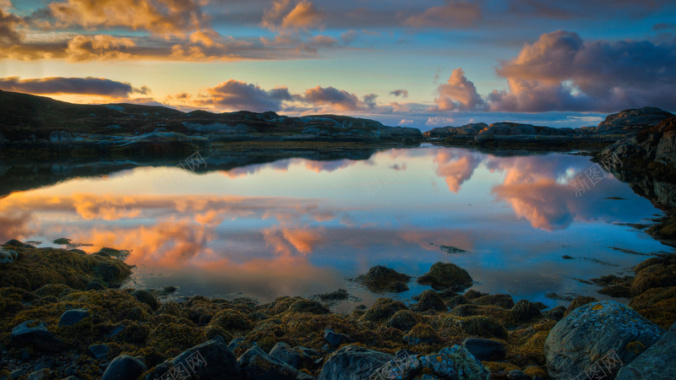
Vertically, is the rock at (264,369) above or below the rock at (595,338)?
below

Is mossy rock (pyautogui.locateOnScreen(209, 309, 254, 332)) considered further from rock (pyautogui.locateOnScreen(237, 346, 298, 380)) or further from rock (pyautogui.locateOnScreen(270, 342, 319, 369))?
rock (pyautogui.locateOnScreen(237, 346, 298, 380))

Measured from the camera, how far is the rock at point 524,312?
30.8 feet

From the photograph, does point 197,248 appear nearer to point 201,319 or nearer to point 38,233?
point 201,319

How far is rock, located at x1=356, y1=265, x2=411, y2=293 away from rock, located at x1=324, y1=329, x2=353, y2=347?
3.91 metres

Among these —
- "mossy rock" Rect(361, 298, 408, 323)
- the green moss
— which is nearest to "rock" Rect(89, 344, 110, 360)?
the green moss

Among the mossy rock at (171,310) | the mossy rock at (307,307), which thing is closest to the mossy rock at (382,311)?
the mossy rock at (307,307)

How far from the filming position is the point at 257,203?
76.1ft

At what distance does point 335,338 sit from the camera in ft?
23.9

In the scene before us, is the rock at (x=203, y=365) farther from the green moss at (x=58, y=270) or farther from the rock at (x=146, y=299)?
the green moss at (x=58, y=270)

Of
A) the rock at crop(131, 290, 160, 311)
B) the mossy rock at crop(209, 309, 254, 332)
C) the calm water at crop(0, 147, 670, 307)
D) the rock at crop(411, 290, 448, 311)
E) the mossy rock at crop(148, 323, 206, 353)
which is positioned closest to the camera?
the mossy rock at crop(148, 323, 206, 353)

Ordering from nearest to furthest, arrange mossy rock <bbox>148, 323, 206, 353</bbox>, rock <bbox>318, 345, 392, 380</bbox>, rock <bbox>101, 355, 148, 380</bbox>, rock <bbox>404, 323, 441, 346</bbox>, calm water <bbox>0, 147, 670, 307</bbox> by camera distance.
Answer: rock <bbox>318, 345, 392, 380</bbox> < rock <bbox>101, 355, 148, 380</bbox> < mossy rock <bbox>148, 323, 206, 353</bbox> < rock <bbox>404, 323, 441, 346</bbox> < calm water <bbox>0, 147, 670, 307</bbox>

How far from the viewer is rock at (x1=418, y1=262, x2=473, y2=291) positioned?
11672 mm

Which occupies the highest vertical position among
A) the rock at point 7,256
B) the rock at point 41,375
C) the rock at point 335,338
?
the rock at point 7,256

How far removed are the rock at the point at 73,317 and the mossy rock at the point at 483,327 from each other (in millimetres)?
7176
